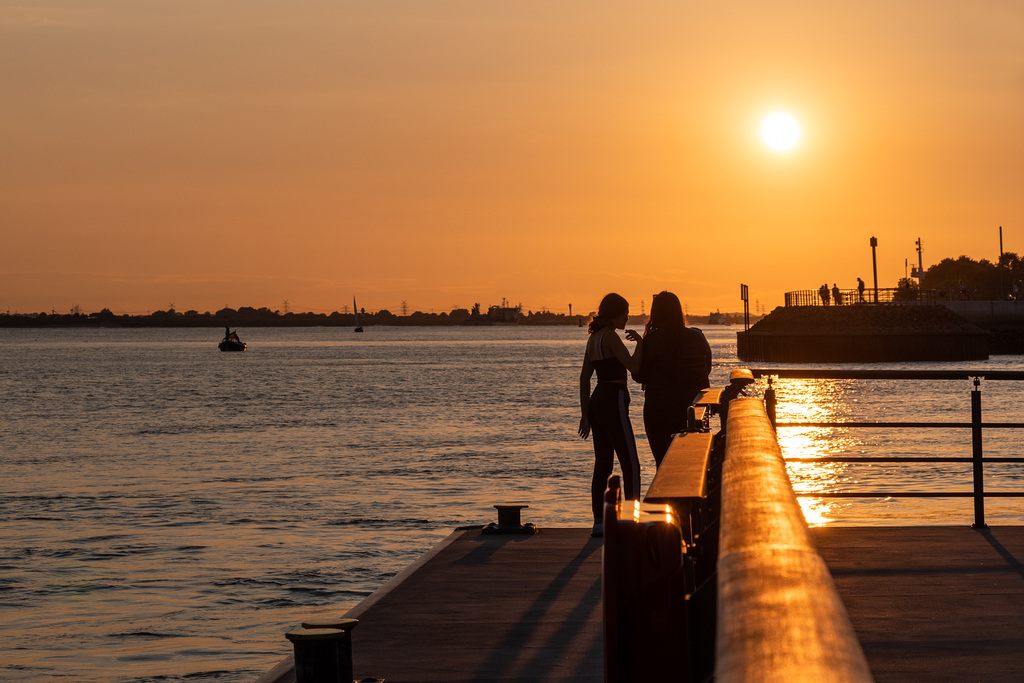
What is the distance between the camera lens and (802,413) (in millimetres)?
47781

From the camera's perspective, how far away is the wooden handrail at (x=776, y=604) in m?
1.18

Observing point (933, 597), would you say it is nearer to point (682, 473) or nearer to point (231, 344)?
point (682, 473)

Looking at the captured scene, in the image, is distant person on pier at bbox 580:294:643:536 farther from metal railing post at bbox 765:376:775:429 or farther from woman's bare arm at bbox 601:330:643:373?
metal railing post at bbox 765:376:775:429

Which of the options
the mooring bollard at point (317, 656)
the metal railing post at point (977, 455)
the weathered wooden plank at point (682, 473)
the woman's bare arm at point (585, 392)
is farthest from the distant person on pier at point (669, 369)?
the weathered wooden plank at point (682, 473)

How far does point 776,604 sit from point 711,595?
1129 millimetres

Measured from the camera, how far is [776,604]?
1402 mm

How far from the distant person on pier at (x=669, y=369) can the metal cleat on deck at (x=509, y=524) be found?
1583mm

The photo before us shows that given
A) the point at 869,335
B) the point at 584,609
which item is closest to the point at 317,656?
the point at 584,609

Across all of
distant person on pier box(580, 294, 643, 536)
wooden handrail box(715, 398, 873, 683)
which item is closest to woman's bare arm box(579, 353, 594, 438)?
distant person on pier box(580, 294, 643, 536)

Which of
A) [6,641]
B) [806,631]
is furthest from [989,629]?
[6,641]

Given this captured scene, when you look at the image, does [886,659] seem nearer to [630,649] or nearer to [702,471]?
[702,471]

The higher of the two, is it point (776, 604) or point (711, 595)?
point (776, 604)

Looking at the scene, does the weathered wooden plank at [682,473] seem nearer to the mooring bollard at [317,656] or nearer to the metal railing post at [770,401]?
the mooring bollard at [317,656]

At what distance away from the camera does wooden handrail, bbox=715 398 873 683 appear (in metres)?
1.18
